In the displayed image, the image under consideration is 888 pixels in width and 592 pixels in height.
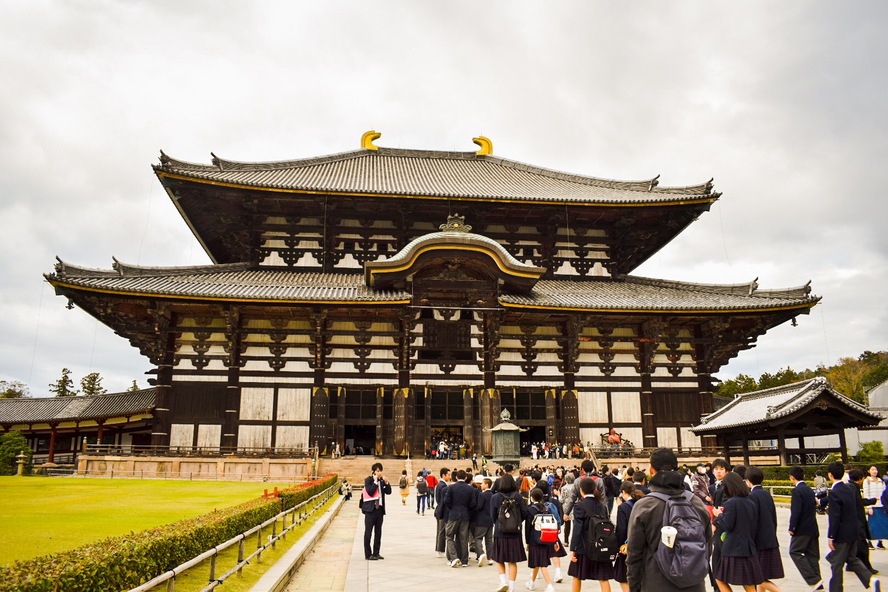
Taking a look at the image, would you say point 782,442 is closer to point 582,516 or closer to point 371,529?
point 371,529

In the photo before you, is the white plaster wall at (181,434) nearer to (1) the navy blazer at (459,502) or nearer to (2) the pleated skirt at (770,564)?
(1) the navy blazer at (459,502)

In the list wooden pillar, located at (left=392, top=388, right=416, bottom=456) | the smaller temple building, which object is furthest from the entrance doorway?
the smaller temple building

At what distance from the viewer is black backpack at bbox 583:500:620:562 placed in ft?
27.1

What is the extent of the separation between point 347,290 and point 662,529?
26071mm

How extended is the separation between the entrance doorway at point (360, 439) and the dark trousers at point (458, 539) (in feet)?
71.2

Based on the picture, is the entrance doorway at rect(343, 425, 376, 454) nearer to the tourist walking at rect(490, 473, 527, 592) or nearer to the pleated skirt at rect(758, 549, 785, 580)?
the tourist walking at rect(490, 473, 527, 592)

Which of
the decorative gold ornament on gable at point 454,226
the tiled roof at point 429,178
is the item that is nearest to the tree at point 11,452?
the tiled roof at point 429,178

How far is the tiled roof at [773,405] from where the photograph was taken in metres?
21.0

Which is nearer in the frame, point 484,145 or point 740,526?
point 740,526

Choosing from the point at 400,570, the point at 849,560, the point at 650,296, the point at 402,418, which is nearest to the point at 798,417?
the point at 650,296

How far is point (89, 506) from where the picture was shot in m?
16.6

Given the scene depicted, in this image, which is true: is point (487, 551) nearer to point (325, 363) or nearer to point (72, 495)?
point (72, 495)

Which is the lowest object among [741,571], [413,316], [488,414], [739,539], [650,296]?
[741,571]

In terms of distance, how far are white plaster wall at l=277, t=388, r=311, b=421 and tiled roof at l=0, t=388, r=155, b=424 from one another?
32.0ft
